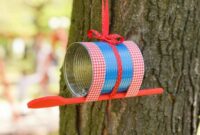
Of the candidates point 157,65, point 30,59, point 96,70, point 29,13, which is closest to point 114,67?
point 96,70

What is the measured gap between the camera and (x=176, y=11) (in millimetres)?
1397

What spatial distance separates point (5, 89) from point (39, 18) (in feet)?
7.31

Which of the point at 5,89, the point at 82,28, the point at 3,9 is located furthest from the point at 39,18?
the point at 82,28

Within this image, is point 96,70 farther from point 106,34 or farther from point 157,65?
point 157,65

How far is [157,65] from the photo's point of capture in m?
1.41

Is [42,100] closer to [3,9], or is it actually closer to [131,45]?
[131,45]

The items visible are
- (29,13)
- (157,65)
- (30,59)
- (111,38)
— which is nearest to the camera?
(111,38)

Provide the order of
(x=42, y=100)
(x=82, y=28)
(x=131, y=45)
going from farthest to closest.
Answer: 1. (x=82, y=28)
2. (x=131, y=45)
3. (x=42, y=100)

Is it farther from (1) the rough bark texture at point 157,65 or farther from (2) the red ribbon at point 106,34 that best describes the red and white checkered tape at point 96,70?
(1) the rough bark texture at point 157,65

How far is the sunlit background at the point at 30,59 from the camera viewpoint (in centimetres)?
559

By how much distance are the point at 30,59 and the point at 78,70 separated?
6071 millimetres

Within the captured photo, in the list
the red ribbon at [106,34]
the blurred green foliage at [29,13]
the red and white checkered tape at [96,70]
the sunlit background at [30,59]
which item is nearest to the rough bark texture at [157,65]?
the red ribbon at [106,34]

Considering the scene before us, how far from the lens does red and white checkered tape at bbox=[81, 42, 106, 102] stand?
117cm

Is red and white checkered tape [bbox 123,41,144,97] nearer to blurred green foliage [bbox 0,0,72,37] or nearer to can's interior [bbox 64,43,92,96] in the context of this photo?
can's interior [bbox 64,43,92,96]
